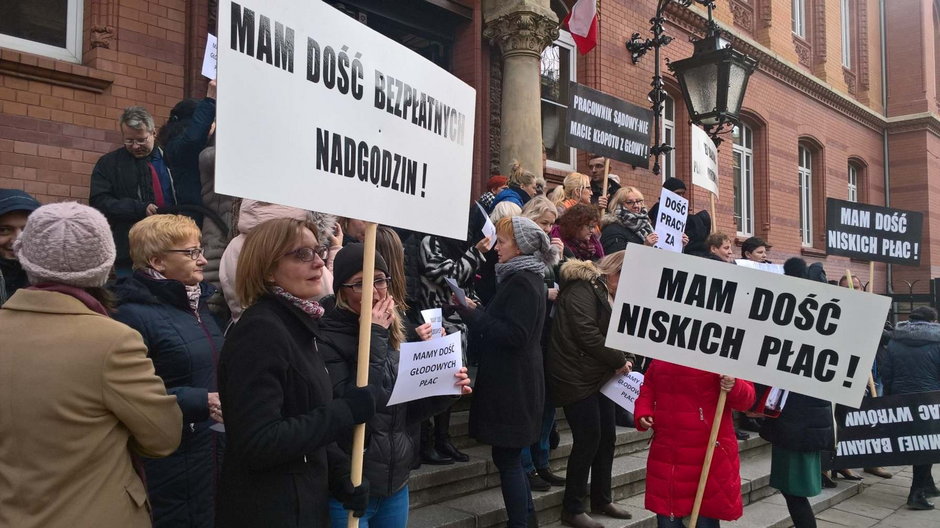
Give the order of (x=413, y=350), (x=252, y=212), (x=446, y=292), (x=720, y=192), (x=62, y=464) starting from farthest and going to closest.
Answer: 1. (x=720, y=192)
2. (x=446, y=292)
3. (x=252, y=212)
4. (x=413, y=350)
5. (x=62, y=464)

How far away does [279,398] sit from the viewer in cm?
203

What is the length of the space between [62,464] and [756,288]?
2.89 m

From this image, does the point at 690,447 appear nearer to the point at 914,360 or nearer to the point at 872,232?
the point at 914,360

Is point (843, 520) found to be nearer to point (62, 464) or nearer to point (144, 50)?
point (62, 464)

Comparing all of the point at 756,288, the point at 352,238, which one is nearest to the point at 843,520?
the point at 756,288


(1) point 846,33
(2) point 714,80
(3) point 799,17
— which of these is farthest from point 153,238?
(1) point 846,33

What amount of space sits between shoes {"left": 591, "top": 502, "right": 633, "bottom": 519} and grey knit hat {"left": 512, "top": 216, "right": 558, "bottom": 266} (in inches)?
70.3

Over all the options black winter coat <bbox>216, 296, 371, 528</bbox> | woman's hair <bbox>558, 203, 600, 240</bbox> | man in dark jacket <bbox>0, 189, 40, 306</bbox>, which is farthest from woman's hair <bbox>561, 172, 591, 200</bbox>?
black winter coat <bbox>216, 296, 371, 528</bbox>

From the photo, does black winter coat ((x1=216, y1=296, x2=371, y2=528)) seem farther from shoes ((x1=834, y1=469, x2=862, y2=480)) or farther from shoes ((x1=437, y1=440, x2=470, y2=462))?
shoes ((x1=834, y1=469, x2=862, y2=480))

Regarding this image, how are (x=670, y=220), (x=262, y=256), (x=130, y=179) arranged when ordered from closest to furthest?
(x=262, y=256) → (x=130, y=179) → (x=670, y=220)

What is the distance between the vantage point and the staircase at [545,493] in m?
4.27

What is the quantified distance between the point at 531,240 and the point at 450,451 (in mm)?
1587

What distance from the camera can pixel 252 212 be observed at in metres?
3.48

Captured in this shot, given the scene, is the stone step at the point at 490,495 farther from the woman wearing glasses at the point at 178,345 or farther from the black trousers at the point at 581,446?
the woman wearing glasses at the point at 178,345
